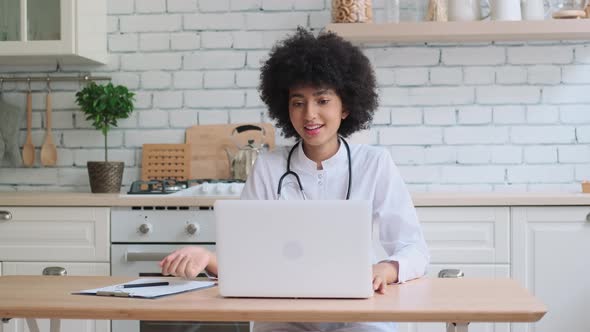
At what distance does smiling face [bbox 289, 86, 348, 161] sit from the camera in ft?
7.26

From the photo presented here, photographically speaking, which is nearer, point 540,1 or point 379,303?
point 379,303

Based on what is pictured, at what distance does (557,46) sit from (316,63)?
202 centimetres

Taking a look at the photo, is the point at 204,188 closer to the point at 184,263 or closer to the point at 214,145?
the point at 214,145

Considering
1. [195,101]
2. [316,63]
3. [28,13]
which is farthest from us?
[195,101]

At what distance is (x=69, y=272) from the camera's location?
3414 mm

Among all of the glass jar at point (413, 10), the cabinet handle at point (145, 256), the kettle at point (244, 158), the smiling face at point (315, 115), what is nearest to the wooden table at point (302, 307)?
the smiling face at point (315, 115)

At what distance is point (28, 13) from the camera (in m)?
3.67

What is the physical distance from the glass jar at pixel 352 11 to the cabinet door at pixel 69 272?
1.47m

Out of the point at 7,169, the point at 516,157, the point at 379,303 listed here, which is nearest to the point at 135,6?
the point at 7,169

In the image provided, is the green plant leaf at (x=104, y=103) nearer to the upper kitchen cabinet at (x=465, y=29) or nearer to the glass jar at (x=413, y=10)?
the upper kitchen cabinet at (x=465, y=29)

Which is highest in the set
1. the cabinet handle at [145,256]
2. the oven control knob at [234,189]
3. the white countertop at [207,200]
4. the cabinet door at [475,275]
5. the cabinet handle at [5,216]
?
the oven control knob at [234,189]

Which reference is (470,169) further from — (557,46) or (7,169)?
(7,169)

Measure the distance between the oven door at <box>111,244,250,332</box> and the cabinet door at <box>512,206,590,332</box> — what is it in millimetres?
1150

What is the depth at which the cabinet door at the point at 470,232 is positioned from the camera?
10.9 feet
